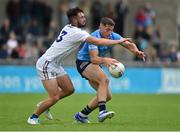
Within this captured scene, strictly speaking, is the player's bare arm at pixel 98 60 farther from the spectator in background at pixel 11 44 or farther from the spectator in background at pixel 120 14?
the spectator in background at pixel 120 14

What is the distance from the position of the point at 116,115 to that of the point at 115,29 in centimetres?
1524

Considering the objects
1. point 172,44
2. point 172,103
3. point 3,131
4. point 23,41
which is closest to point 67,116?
point 3,131

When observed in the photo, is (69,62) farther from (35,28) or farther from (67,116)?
(67,116)

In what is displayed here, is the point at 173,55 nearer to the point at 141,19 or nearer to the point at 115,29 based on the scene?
the point at 141,19

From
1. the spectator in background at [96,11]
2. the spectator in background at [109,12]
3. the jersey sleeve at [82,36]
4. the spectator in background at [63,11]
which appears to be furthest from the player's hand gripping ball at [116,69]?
the spectator in background at [96,11]

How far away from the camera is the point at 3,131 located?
14492mm

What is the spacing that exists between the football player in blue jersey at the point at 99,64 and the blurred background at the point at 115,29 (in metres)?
14.2

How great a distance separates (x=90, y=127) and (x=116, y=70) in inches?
59.3

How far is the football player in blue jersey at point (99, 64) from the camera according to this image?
16.4 metres

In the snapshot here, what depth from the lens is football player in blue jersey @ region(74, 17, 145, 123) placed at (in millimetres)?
16375

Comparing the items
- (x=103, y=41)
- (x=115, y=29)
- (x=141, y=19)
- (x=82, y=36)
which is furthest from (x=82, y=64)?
(x=141, y=19)

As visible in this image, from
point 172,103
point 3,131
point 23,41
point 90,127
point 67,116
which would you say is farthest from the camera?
point 23,41

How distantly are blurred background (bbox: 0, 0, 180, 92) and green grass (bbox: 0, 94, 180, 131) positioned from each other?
292cm

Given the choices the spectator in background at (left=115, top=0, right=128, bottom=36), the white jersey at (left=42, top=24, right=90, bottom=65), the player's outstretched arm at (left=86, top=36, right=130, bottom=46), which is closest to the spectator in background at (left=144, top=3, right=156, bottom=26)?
the spectator in background at (left=115, top=0, right=128, bottom=36)
